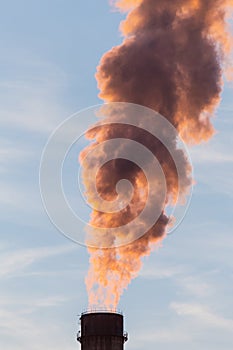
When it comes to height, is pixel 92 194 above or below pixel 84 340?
above

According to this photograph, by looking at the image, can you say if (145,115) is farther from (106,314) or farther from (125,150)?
(106,314)

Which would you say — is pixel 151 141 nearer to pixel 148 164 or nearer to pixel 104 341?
pixel 148 164

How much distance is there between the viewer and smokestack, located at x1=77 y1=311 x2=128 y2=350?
107 metres

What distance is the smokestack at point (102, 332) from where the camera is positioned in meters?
107

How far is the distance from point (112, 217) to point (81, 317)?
1024 cm

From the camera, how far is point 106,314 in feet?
353

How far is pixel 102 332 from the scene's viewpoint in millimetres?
107188

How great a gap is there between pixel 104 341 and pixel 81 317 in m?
3.52

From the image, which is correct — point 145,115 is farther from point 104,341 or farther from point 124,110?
point 104,341

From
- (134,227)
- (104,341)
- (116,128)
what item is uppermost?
(116,128)

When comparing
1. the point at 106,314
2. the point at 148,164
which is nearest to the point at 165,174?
the point at 148,164

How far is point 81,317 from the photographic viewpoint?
10881cm

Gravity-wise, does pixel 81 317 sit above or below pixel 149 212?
below

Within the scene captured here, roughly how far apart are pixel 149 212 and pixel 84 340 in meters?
14.0
